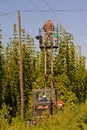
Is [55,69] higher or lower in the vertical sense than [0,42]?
lower

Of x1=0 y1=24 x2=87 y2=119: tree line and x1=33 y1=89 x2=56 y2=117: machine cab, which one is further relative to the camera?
x1=0 y1=24 x2=87 y2=119: tree line

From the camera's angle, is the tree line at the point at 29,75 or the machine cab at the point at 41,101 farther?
the tree line at the point at 29,75

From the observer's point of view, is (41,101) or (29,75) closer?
(41,101)

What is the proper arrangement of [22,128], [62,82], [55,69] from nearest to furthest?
[22,128], [62,82], [55,69]

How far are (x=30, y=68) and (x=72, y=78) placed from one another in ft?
19.7

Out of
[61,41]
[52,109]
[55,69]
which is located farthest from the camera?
[61,41]

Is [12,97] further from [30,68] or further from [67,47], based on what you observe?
[67,47]

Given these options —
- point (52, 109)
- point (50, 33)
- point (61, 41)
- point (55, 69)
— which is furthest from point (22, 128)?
point (61, 41)

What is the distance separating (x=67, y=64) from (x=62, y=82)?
5.07 m

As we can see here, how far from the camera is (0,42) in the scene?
31.1 m

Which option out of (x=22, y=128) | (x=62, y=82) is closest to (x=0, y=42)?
(x=62, y=82)

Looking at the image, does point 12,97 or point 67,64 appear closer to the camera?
point 12,97

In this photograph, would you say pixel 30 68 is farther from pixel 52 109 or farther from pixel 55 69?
pixel 52 109

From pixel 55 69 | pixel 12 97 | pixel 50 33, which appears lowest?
pixel 12 97
